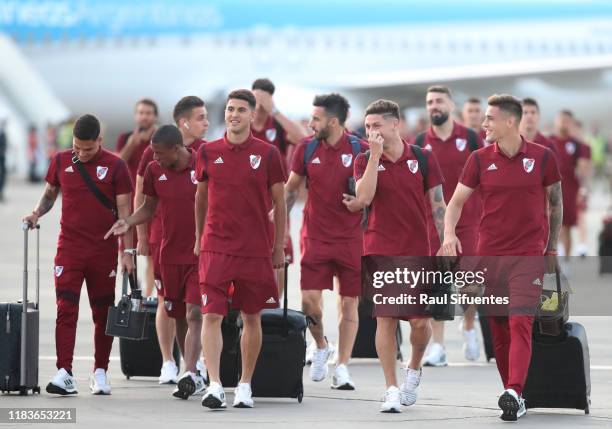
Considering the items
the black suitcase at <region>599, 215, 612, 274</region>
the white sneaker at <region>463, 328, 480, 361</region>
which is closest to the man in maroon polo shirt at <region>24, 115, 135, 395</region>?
the white sneaker at <region>463, 328, 480, 361</region>

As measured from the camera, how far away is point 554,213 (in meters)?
8.60

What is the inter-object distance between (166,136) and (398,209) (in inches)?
61.7

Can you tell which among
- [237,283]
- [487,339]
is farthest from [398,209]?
[487,339]

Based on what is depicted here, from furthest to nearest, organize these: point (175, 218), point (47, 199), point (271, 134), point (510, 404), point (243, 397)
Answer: point (271, 134)
point (47, 199)
point (175, 218)
point (243, 397)
point (510, 404)

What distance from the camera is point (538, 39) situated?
40750mm

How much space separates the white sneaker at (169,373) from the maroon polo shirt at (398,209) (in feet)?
5.62

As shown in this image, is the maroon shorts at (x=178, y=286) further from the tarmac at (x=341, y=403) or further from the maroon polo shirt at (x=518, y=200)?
the maroon polo shirt at (x=518, y=200)

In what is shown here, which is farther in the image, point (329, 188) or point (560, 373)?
point (329, 188)

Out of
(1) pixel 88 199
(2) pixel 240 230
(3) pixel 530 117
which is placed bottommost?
(2) pixel 240 230

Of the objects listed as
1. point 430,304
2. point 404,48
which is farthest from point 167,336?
point 404,48

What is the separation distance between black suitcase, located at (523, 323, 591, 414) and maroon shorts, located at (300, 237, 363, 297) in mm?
1873

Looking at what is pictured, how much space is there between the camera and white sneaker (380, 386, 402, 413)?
8656mm

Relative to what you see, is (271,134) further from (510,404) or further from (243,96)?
(510,404)

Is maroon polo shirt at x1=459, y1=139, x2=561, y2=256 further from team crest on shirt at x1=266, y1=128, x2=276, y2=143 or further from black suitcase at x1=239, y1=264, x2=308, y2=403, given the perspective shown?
team crest on shirt at x1=266, y1=128, x2=276, y2=143
